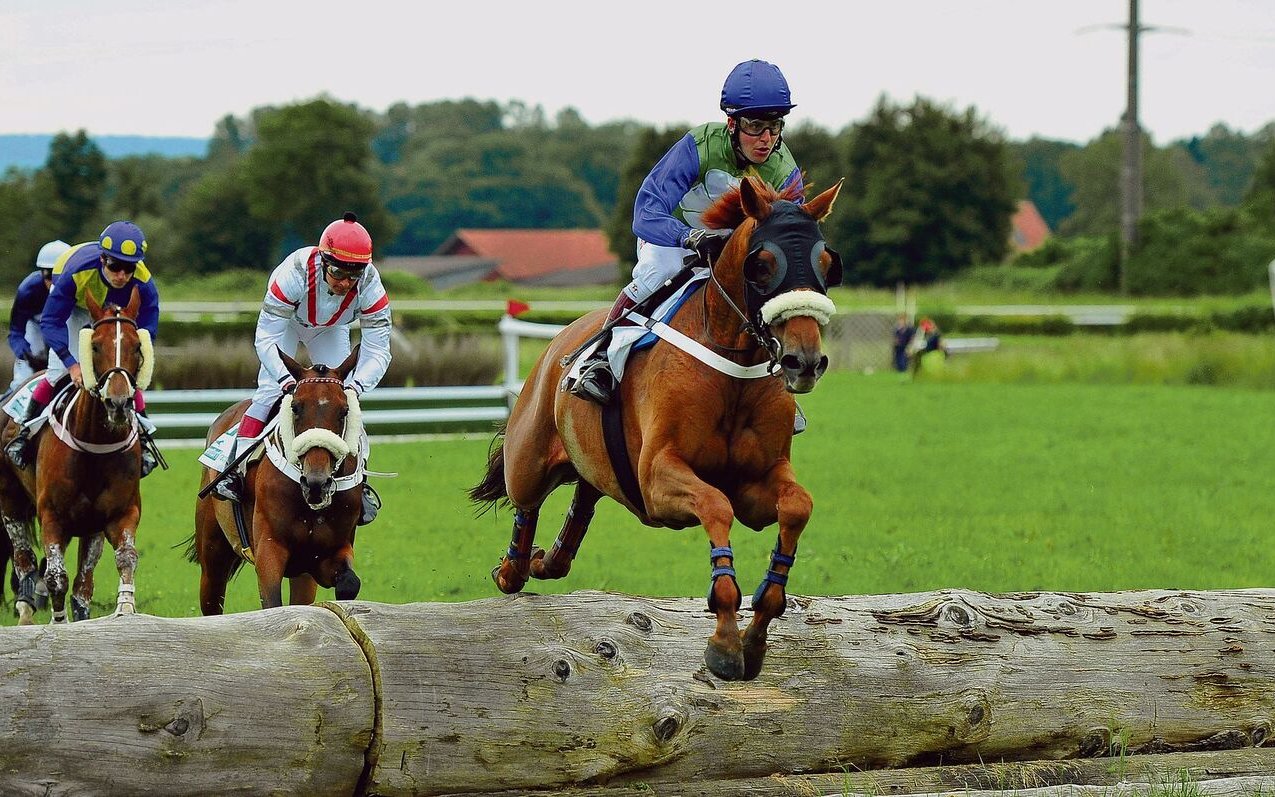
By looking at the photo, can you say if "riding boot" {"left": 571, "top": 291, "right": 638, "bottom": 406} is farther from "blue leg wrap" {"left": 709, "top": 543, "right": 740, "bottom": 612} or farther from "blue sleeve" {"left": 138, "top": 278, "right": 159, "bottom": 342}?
"blue sleeve" {"left": 138, "top": 278, "right": 159, "bottom": 342}

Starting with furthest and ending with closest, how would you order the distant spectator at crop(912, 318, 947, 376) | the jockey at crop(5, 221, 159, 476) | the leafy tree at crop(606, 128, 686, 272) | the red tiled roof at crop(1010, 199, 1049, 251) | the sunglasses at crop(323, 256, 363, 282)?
1. the red tiled roof at crop(1010, 199, 1049, 251)
2. the leafy tree at crop(606, 128, 686, 272)
3. the distant spectator at crop(912, 318, 947, 376)
4. the jockey at crop(5, 221, 159, 476)
5. the sunglasses at crop(323, 256, 363, 282)

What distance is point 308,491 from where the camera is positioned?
6680 millimetres

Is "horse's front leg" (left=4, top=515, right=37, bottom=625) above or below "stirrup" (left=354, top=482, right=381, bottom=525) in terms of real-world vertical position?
below

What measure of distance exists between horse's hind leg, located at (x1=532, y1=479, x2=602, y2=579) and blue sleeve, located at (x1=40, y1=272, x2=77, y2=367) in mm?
3409

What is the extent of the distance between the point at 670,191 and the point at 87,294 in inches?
149

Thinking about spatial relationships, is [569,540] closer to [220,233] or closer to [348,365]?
[348,365]

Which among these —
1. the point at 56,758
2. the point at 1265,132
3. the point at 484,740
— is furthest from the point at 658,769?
the point at 1265,132

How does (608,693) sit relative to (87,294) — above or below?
below

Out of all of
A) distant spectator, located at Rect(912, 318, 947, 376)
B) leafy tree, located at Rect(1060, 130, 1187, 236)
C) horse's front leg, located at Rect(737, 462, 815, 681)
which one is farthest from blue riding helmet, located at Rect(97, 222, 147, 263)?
leafy tree, located at Rect(1060, 130, 1187, 236)

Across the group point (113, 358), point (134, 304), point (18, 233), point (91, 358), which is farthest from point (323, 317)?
point (18, 233)

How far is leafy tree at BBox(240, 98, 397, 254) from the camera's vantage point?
5753 centimetres

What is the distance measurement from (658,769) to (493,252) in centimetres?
9094

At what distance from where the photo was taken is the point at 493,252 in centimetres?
9488

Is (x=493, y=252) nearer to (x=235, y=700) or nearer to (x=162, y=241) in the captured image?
(x=162, y=241)
